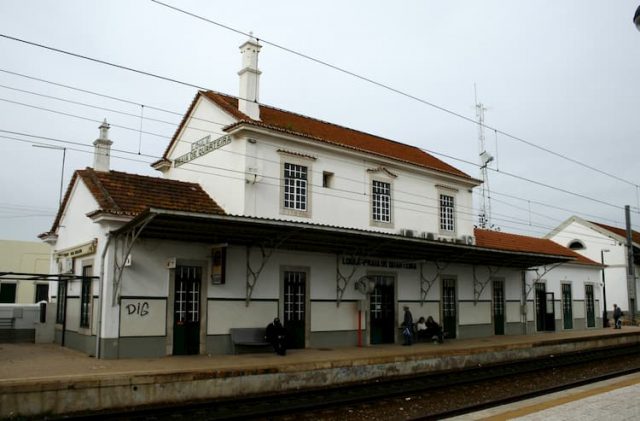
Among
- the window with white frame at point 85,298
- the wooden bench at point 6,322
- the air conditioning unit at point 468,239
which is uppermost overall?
the air conditioning unit at point 468,239

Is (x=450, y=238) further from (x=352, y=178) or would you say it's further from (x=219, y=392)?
(x=219, y=392)

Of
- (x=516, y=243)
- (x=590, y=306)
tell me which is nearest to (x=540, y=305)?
(x=516, y=243)

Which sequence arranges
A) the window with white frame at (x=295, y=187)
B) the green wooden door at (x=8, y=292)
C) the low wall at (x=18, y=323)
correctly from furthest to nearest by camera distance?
the green wooden door at (x=8, y=292)
the low wall at (x=18, y=323)
the window with white frame at (x=295, y=187)

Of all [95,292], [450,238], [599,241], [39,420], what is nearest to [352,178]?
[450,238]

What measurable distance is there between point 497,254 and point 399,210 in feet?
13.9

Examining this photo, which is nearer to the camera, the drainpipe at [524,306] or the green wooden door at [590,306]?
the drainpipe at [524,306]

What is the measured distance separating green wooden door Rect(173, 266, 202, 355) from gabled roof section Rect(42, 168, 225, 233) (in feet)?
6.10

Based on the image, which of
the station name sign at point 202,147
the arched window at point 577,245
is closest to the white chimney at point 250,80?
the station name sign at point 202,147

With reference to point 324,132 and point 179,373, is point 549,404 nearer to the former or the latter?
point 179,373

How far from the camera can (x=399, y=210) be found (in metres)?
22.9

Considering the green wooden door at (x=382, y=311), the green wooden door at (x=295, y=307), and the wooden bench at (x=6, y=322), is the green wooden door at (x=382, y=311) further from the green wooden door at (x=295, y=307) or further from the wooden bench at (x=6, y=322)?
the wooden bench at (x=6, y=322)

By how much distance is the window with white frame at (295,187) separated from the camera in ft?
64.3

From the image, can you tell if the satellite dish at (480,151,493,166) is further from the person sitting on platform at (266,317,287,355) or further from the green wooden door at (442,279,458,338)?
the person sitting on platform at (266,317,287,355)

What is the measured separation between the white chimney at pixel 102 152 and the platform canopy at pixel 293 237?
4.71m
